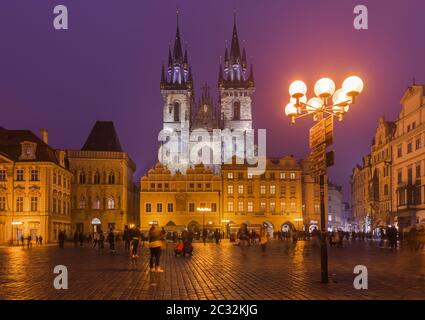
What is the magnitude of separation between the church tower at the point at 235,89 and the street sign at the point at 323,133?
91.6 m

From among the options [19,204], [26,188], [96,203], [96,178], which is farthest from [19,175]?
[96,203]

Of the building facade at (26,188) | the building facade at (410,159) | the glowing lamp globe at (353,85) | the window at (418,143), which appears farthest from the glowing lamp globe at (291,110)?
the building facade at (26,188)

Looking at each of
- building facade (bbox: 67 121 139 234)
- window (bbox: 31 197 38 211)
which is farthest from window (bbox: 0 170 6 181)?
building facade (bbox: 67 121 139 234)

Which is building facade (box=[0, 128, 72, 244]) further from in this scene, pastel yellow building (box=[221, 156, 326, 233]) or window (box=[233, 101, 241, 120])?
window (box=[233, 101, 241, 120])

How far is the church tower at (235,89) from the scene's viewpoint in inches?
4301

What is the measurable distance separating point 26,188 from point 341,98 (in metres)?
55.4

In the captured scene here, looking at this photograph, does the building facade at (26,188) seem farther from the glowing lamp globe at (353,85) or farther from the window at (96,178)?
the glowing lamp globe at (353,85)

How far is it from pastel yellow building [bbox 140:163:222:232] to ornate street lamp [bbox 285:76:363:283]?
7150 cm

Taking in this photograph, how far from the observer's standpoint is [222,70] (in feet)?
378

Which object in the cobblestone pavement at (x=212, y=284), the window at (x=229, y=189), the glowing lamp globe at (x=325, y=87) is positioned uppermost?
the glowing lamp globe at (x=325, y=87)

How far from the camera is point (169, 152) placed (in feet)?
347

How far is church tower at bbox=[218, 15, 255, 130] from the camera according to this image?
10925 cm

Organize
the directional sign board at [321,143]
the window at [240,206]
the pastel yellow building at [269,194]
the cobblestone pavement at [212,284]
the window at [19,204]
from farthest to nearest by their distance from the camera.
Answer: the pastel yellow building at [269,194]
the window at [240,206]
the window at [19,204]
the directional sign board at [321,143]
the cobblestone pavement at [212,284]

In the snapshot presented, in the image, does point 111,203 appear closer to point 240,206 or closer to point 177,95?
point 240,206
